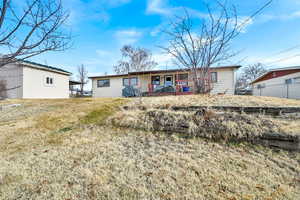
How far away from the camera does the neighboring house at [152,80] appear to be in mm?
11875

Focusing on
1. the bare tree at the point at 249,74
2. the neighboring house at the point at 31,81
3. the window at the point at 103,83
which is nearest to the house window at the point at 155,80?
the window at the point at 103,83

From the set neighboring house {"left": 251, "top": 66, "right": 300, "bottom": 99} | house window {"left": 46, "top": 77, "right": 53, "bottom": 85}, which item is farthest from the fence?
house window {"left": 46, "top": 77, "right": 53, "bottom": 85}

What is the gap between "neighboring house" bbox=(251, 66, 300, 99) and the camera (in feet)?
36.6

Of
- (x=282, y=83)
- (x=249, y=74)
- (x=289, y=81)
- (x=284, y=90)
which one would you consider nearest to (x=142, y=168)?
(x=284, y=90)

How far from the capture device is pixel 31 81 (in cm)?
1132

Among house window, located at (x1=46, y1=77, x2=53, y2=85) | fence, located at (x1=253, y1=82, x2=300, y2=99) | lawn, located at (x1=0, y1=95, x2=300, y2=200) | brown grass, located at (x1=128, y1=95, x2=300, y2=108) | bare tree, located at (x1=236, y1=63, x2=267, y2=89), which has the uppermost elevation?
bare tree, located at (x1=236, y1=63, x2=267, y2=89)

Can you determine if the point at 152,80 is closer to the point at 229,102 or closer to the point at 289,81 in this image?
the point at 229,102

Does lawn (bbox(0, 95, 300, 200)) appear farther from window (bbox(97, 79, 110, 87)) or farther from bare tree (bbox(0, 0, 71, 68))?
window (bbox(97, 79, 110, 87))

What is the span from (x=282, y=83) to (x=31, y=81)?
22.3 meters

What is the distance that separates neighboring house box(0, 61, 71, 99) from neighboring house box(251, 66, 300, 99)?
2053cm

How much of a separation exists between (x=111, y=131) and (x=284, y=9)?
9030mm

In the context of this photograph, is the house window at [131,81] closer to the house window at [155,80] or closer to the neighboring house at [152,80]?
the neighboring house at [152,80]

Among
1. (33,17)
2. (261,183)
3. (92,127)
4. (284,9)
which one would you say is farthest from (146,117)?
(284,9)

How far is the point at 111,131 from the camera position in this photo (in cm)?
356
